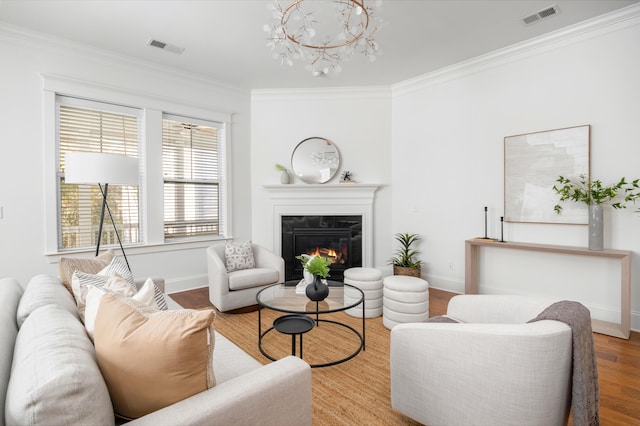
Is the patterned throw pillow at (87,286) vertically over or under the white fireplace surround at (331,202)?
under

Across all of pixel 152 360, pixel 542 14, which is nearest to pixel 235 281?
pixel 152 360

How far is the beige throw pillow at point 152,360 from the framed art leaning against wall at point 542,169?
3754 millimetres

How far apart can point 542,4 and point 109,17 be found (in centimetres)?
392

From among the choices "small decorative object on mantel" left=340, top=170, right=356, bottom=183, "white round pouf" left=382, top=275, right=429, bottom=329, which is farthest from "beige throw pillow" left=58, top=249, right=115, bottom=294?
"small decorative object on mantel" left=340, top=170, right=356, bottom=183

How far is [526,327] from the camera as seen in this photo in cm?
147

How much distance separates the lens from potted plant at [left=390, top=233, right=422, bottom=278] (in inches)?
176

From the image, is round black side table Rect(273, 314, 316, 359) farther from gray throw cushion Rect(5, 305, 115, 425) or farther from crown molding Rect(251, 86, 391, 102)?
crown molding Rect(251, 86, 391, 102)

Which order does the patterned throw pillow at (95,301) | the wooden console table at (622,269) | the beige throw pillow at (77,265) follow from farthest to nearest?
the wooden console table at (622,269), the beige throw pillow at (77,265), the patterned throw pillow at (95,301)

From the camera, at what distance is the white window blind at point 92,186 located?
361 cm

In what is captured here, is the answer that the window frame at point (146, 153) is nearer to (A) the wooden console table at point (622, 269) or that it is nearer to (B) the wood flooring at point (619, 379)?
(B) the wood flooring at point (619, 379)

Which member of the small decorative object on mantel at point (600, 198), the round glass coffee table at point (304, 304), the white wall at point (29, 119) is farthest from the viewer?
the white wall at point (29, 119)

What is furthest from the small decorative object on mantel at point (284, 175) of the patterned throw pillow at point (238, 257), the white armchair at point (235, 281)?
the white armchair at point (235, 281)

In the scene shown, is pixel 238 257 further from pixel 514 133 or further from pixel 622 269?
pixel 622 269

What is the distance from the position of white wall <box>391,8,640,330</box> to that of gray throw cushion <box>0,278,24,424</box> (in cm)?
427
